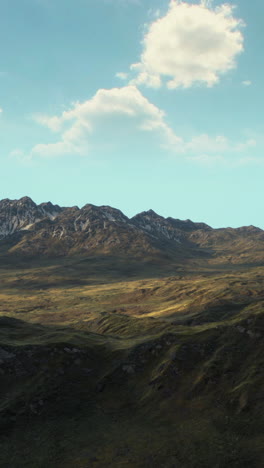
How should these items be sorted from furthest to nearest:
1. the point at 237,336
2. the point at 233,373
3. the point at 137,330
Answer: the point at 137,330 < the point at 237,336 < the point at 233,373

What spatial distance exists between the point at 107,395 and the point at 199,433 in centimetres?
2089

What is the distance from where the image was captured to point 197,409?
53000 mm

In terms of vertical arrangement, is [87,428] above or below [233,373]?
below

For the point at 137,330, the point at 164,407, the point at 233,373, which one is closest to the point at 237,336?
the point at 233,373

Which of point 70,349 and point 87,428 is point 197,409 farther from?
point 70,349

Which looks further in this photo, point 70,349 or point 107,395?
point 70,349

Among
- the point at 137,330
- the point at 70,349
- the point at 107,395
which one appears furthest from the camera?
the point at 137,330

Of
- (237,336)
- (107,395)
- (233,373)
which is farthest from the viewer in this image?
(237,336)

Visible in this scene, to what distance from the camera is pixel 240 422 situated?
47375mm

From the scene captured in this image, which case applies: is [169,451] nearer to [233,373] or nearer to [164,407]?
[164,407]

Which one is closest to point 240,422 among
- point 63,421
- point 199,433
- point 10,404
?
point 199,433

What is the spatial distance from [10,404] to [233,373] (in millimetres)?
37268

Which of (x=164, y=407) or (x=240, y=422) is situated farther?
(x=164, y=407)

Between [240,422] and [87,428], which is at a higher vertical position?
[240,422]
